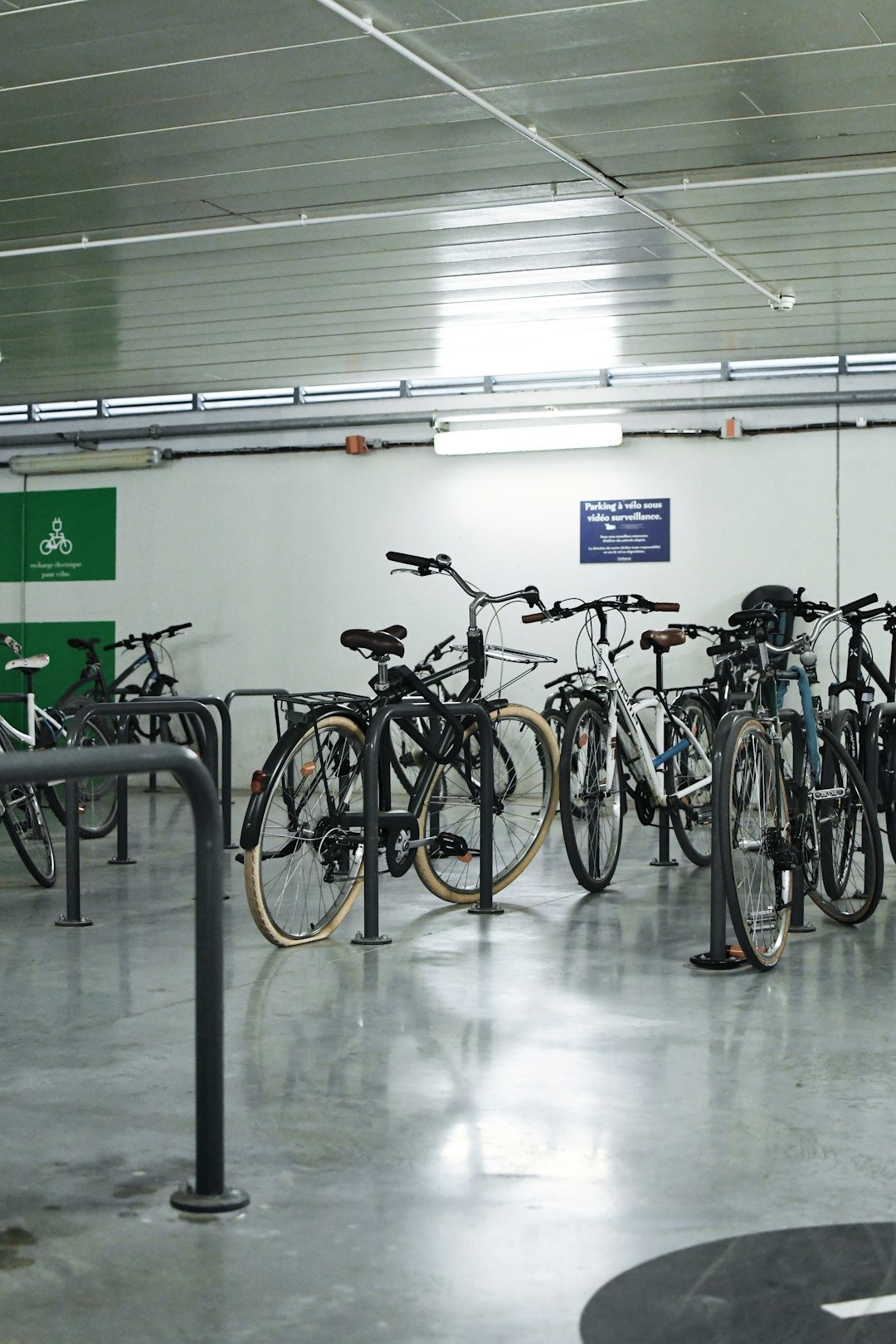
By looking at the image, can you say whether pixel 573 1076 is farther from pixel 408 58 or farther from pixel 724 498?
pixel 724 498

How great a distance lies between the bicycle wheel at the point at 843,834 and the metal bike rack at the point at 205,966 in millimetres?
2780

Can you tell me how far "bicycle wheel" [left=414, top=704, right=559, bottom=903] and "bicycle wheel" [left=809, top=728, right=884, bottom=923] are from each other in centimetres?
118

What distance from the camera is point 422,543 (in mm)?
9969

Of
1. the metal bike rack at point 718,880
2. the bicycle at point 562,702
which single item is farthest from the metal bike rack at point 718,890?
the bicycle at point 562,702

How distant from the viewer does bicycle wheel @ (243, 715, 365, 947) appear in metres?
4.45

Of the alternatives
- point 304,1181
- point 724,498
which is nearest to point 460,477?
point 724,498

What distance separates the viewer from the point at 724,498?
30.5ft

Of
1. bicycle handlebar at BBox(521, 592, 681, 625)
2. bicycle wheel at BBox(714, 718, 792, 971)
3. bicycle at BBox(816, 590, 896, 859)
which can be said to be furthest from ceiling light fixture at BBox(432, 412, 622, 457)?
bicycle wheel at BBox(714, 718, 792, 971)

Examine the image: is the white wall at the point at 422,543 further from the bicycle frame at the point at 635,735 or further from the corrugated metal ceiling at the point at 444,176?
the bicycle frame at the point at 635,735

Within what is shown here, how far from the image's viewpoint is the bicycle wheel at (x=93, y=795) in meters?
7.34

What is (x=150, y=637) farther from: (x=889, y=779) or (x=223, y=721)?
(x=889, y=779)

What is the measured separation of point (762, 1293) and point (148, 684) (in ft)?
27.5

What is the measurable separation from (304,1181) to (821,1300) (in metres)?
0.90

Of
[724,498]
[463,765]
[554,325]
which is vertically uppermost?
[554,325]
